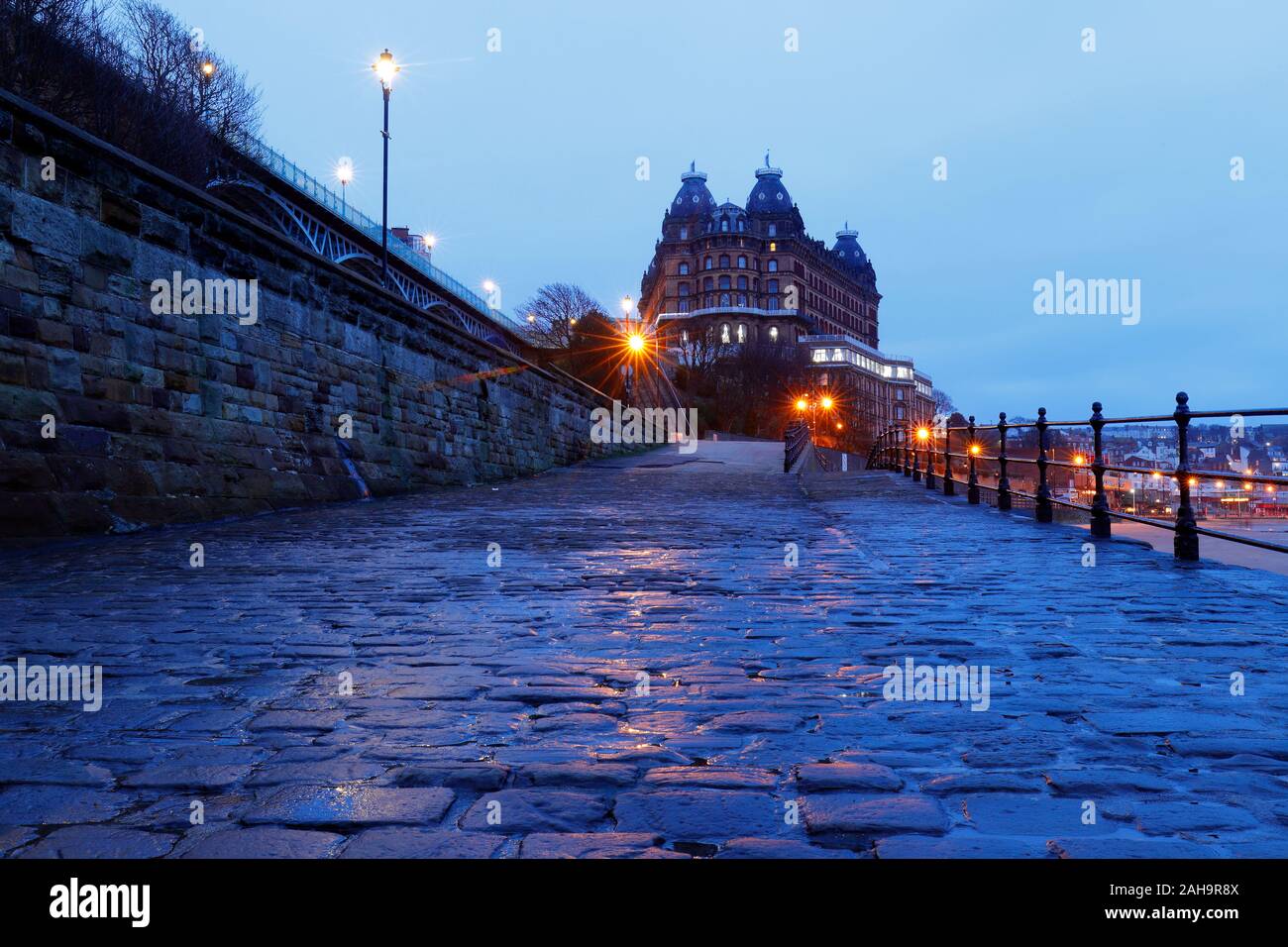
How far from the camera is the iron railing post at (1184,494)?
7434 mm

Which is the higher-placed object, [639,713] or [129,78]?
[129,78]

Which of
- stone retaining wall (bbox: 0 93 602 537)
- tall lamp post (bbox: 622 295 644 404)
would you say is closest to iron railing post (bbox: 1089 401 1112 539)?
stone retaining wall (bbox: 0 93 602 537)

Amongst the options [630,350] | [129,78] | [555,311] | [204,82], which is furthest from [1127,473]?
[555,311]

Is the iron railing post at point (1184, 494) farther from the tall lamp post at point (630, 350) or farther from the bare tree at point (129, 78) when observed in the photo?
the tall lamp post at point (630, 350)

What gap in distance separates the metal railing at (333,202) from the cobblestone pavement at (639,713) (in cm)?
3683

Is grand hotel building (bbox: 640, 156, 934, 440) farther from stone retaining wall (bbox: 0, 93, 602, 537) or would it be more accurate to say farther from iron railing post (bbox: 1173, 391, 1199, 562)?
iron railing post (bbox: 1173, 391, 1199, 562)

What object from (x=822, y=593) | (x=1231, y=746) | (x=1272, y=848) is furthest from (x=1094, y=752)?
(x=822, y=593)

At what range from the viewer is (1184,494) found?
24.8 feet

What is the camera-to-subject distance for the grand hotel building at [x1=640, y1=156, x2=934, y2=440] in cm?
11956

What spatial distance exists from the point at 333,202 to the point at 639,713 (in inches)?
1902

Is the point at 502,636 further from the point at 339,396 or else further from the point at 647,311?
the point at 647,311

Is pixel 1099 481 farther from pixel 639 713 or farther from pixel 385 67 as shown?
pixel 385 67

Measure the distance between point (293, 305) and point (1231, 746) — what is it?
13.1m
